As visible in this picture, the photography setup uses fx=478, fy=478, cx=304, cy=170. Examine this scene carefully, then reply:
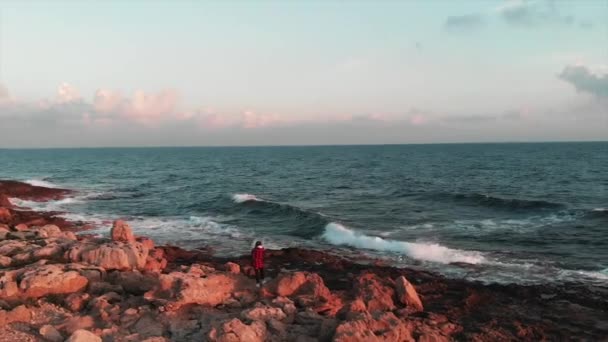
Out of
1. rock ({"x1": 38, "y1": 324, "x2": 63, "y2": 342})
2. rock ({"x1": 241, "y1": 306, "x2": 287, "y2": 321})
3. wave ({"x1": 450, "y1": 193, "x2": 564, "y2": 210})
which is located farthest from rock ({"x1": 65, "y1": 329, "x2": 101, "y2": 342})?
wave ({"x1": 450, "y1": 193, "x2": 564, "y2": 210})

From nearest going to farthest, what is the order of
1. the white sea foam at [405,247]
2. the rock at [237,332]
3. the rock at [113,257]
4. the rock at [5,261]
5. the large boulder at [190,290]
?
the rock at [237,332] → the large boulder at [190,290] → the rock at [5,261] → the rock at [113,257] → the white sea foam at [405,247]

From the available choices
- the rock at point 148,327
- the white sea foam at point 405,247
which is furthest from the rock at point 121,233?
the white sea foam at point 405,247

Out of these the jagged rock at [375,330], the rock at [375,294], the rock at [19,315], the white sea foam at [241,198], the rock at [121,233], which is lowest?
the white sea foam at [241,198]

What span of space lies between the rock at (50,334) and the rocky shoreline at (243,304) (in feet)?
0.08

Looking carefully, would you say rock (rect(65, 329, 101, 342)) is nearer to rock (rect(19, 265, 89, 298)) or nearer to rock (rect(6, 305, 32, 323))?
rock (rect(6, 305, 32, 323))

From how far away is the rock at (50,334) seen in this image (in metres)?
11.1

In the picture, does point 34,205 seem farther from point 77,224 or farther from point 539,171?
point 539,171

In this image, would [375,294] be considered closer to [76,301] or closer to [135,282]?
[135,282]

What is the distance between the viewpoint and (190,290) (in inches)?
540

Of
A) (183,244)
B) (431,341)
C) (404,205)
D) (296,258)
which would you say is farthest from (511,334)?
(404,205)

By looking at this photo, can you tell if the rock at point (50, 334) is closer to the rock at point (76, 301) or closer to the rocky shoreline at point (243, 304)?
the rocky shoreline at point (243, 304)

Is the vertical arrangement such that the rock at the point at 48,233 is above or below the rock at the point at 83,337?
above

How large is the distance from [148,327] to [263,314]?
289cm

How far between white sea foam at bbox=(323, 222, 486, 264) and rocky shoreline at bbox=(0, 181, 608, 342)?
3.81m
